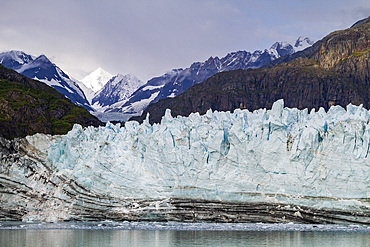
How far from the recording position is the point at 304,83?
454 feet

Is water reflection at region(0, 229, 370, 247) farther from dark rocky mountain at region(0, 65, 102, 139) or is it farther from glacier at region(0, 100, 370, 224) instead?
dark rocky mountain at region(0, 65, 102, 139)

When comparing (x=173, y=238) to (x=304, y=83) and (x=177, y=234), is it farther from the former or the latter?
(x=304, y=83)

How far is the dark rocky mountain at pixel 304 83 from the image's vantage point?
13462 cm

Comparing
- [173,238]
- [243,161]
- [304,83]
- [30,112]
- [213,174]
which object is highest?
[304,83]

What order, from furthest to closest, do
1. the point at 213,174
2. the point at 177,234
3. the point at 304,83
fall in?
the point at 304,83, the point at 213,174, the point at 177,234

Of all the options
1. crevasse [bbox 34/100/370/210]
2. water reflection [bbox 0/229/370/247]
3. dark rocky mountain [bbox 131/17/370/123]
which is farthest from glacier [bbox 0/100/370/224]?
dark rocky mountain [bbox 131/17/370/123]

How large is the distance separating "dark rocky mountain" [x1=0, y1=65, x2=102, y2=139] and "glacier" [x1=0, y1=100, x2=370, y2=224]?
4130cm

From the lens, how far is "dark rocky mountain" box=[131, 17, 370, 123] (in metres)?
135

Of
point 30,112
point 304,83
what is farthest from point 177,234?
point 304,83

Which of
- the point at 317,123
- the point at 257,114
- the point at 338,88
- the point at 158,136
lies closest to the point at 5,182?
the point at 158,136

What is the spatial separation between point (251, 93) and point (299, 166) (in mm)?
109784

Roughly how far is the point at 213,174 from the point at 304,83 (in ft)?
346

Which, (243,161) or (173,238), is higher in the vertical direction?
(243,161)

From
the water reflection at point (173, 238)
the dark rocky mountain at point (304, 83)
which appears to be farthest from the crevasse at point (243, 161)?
the dark rocky mountain at point (304, 83)
